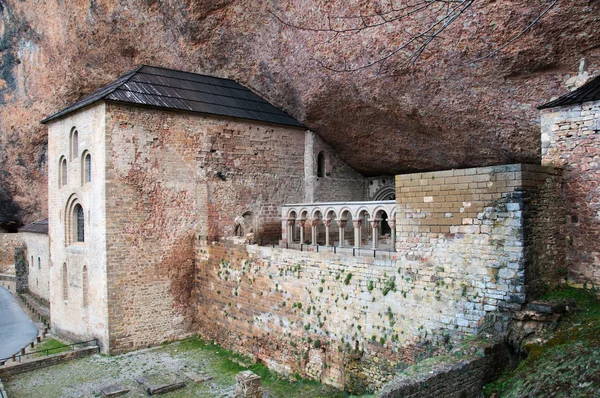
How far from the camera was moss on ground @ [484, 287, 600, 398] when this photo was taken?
528cm

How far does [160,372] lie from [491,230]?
865 cm

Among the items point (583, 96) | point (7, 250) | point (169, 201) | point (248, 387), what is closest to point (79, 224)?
point (169, 201)

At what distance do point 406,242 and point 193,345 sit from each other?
26.2 ft

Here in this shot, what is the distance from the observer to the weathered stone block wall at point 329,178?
17.2 metres

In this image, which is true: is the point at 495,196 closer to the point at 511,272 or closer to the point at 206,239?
the point at 511,272

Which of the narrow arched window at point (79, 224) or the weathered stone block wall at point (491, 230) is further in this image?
the narrow arched window at point (79, 224)

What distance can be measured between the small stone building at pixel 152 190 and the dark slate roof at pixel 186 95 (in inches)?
2.0

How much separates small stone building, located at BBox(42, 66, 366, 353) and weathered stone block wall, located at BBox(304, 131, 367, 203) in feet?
1.58

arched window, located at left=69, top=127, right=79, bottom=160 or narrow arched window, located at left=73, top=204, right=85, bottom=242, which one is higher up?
arched window, located at left=69, top=127, right=79, bottom=160

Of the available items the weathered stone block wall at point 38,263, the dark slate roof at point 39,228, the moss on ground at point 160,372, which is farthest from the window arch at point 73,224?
the dark slate roof at point 39,228

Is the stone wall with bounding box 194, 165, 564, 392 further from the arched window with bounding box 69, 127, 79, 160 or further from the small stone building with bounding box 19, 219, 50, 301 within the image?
the small stone building with bounding box 19, 219, 50, 301

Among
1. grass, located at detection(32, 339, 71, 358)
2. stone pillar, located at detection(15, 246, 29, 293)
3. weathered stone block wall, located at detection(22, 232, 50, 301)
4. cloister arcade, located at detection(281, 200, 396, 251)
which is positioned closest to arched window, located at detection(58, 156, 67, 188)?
grass, located at detection(32, 339, 71, 358)

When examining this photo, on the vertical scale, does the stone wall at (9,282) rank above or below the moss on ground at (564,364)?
below

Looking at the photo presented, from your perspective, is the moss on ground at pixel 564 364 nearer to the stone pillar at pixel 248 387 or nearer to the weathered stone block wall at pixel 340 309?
the weathered stone block wall at pixel 340 309
